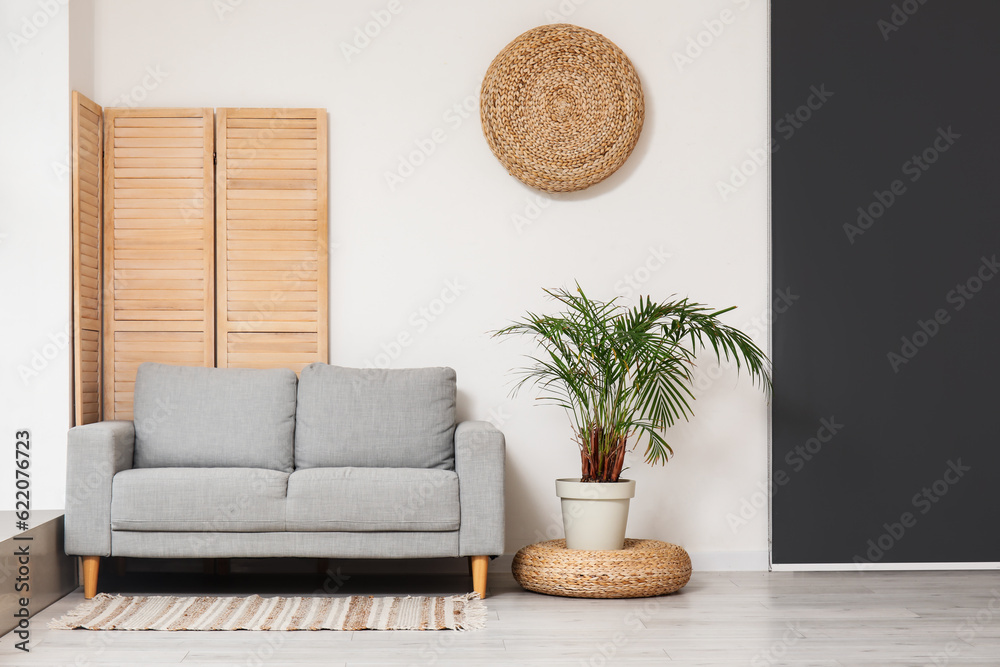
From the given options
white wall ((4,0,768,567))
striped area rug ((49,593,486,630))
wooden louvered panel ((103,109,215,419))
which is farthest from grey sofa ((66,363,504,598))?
white wall ((4,0,768,567))

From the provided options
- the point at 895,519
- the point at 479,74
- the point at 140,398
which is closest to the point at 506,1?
the point at 479,74

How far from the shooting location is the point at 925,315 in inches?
154

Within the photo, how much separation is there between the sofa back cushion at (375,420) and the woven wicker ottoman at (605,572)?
0.53 m

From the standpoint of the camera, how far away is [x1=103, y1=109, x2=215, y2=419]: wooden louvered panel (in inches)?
150

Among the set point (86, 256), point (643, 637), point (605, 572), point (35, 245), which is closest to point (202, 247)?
point (86, 256)

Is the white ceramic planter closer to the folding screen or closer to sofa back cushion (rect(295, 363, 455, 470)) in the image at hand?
sofa back cushion (rect(295, 363, 455, 470))

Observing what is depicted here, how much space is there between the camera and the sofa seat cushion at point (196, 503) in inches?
123

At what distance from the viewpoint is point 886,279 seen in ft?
12.8

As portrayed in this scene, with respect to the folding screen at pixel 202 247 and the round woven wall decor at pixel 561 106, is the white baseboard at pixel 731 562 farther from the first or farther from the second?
the folding screen at pixel 202 247

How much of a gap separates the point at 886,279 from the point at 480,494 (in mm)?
2054

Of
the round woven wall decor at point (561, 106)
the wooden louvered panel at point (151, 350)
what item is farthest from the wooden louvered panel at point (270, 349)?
the round woven wall decor at point (561, 106)

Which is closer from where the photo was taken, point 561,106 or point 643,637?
point 643,637

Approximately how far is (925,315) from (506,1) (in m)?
2.29

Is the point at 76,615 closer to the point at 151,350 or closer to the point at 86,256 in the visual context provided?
the point at 151,350
